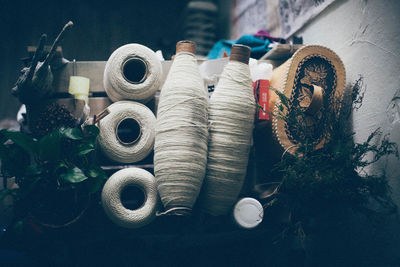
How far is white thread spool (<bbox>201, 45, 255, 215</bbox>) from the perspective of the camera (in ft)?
4.94

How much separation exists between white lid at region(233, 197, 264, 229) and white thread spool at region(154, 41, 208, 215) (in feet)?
0.76

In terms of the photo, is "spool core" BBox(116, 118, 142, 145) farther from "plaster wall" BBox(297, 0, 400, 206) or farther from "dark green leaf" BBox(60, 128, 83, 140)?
"plaster wall" BBox(297, 0, 400, 206)

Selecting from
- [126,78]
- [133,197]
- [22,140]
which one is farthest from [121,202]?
[126,78]

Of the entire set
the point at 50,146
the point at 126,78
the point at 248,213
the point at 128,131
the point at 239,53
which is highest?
the point at 239,53

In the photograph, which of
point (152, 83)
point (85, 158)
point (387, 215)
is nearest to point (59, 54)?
point (152, 83)

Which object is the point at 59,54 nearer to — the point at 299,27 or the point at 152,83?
the point at 152,83

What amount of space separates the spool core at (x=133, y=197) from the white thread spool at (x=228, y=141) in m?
0.32

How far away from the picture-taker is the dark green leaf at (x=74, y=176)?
1366 millimetres

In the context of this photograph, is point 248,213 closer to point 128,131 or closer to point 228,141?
point 228,141

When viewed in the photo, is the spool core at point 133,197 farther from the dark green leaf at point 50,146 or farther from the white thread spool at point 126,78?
the white thread spool at point 126,78

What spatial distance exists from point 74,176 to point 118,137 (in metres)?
0.35

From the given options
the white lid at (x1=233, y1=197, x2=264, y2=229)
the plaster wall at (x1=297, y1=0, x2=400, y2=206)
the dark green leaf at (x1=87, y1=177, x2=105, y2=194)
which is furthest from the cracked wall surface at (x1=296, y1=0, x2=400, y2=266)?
the dark green leaf at (x1=87, y1=177, x2=105, y2=194)

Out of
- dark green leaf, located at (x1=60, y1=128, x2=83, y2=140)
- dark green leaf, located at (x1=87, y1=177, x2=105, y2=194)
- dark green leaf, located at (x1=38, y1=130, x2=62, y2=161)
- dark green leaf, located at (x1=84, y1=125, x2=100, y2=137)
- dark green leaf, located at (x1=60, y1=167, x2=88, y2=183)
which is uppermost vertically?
dark green leaf, located at (x1=84, y1=125, x2=100, y2=137)

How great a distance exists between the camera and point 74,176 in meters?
1.38
